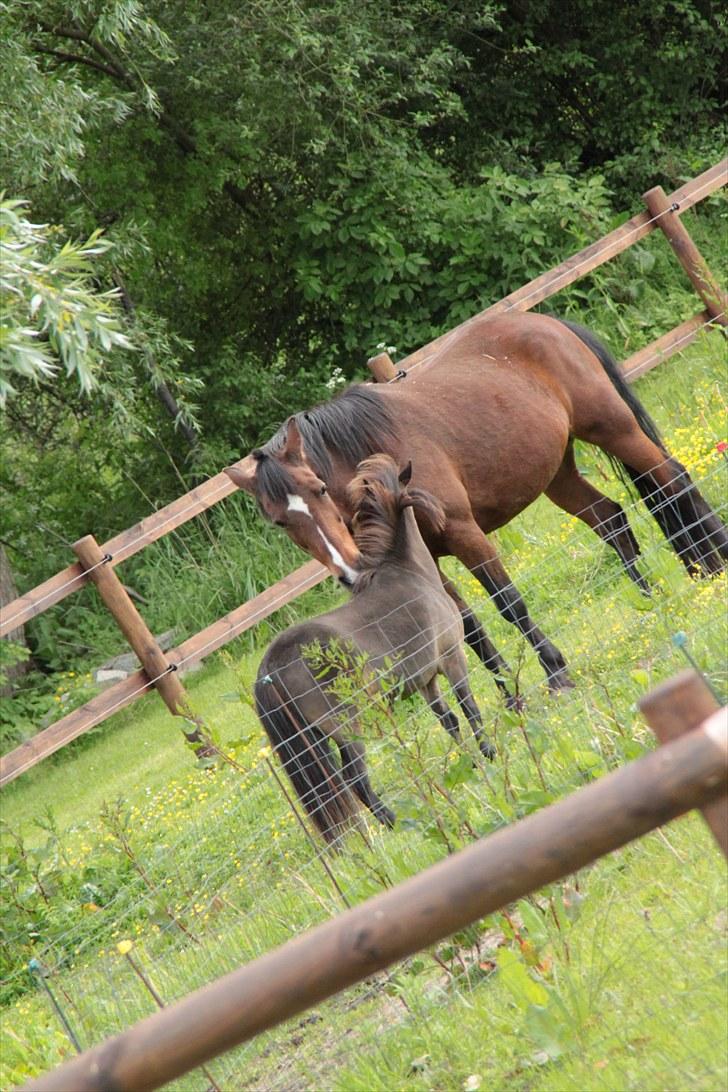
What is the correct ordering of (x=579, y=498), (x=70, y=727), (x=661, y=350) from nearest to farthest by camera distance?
(x=579, y=498), (x=70, y=727), (x=661, y=350)

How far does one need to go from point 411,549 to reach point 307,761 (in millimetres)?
1252

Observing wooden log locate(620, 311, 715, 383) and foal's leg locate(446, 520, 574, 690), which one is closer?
A: foal's leg locate(446, 520, 574, 690)

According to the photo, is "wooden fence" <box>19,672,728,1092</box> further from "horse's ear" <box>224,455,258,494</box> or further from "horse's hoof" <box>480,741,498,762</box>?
"horse's ear" <box>224,455,258,494</box>

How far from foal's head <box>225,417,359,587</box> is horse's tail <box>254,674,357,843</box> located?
894mm

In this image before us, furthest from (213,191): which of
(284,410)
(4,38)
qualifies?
(4,38)

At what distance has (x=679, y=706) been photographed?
2.14 m

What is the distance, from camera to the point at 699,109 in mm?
18469

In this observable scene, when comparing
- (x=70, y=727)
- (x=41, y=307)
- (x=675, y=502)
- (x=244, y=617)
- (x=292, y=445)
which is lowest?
(x=244, y=617)

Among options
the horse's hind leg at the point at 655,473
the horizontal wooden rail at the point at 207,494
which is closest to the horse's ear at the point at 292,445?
the horizontal wooden rail at the point at 207,494

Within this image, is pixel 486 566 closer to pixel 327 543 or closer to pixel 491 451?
pixel 491 451

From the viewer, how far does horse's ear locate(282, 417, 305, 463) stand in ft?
22.9

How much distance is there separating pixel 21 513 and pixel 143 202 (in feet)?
13.6

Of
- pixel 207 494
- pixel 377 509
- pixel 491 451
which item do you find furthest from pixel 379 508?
pixel 207 494

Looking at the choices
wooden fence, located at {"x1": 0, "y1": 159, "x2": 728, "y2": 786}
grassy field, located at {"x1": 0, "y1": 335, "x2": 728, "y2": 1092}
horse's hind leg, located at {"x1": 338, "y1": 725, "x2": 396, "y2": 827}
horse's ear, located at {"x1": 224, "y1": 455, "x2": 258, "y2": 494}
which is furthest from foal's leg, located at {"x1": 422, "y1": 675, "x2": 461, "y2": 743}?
wooden fence, located at {"x1": 0, "y1": 159, "x2": 728, "y2": 786}
